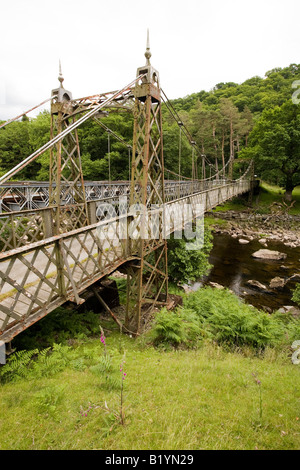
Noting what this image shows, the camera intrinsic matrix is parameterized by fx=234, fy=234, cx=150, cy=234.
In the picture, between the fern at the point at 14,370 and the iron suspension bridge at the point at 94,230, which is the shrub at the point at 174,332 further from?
the fern at the point at 14,370

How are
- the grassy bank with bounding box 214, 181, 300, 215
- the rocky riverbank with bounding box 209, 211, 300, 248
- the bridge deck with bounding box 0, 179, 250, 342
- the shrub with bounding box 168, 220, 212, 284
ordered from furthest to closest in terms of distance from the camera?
the grassy bank with bounding box 214, 181, 300, 215 < the rocky riverbank with bounding box 209, 211, 300, 248 < the shrub with bounding box 168, 220, 212, 284 < the bridge deck with bounding box 0, 179, 250, 342

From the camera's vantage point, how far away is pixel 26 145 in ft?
96.5

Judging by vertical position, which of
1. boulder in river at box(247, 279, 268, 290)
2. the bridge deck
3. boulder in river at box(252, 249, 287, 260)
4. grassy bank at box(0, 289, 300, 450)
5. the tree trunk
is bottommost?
boulder in river at box(247, 279, 268, 290)

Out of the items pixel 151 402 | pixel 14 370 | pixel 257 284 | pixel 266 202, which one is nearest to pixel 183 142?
pixel 266 202

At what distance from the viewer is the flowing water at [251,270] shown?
10.2 m

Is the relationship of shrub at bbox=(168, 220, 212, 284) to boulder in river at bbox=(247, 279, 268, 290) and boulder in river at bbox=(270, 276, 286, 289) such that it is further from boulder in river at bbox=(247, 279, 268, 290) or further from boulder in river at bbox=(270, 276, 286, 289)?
boulder in river at bbox=(270, 276, 286, 289)

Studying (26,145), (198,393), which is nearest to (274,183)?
(26,145)

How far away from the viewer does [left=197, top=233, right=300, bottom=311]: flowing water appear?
10.2m

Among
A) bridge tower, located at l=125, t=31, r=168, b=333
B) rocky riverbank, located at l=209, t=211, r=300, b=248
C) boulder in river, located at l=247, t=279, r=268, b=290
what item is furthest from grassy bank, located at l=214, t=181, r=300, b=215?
bridge tower, located at l=125, t=31, r=168, b=333

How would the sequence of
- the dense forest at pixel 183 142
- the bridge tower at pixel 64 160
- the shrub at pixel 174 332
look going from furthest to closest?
the dense forest at pixel 183 142 < the bridge tower at pixel 64 160 < the shrub at pixel 174 332

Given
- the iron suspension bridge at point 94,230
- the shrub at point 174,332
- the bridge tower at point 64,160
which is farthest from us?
the bridge tower at point 64,160

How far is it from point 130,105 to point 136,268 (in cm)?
393

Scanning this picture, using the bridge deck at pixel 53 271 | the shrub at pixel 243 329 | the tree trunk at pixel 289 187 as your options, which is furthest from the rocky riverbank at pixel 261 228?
the bridge deck at pixel 53 271
